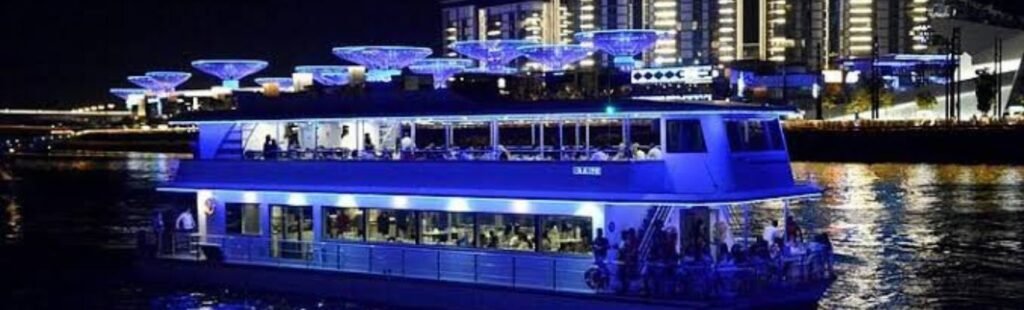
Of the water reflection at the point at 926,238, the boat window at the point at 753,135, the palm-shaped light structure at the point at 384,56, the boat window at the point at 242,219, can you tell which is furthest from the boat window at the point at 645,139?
the palm-shaped light structure at the point at 384,56

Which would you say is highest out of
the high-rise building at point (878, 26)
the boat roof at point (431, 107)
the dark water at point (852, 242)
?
the high-rise building at point (878, 26)

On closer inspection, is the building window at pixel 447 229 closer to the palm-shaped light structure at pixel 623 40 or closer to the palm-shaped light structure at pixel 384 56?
the palm-shaped light structure at pixel 384 56

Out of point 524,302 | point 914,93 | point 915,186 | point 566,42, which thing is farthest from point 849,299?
point 566,42

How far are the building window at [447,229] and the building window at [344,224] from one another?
6.17ft

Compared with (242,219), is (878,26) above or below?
above

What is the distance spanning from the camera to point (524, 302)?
28203mm

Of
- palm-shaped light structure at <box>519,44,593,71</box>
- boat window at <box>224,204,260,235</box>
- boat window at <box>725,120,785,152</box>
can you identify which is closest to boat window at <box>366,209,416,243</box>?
boat window at <box>224,204,260,235</box>

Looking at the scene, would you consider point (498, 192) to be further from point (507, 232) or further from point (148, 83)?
point (148, 83)

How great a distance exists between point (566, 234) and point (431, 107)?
4.10 metres

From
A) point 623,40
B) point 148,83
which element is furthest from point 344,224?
point 148,83

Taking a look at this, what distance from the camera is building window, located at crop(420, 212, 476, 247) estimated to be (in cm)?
3108

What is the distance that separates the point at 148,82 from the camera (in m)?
164

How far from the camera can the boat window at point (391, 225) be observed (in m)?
32.2

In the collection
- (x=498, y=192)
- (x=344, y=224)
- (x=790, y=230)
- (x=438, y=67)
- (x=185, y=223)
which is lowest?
(x=185, y=223)
